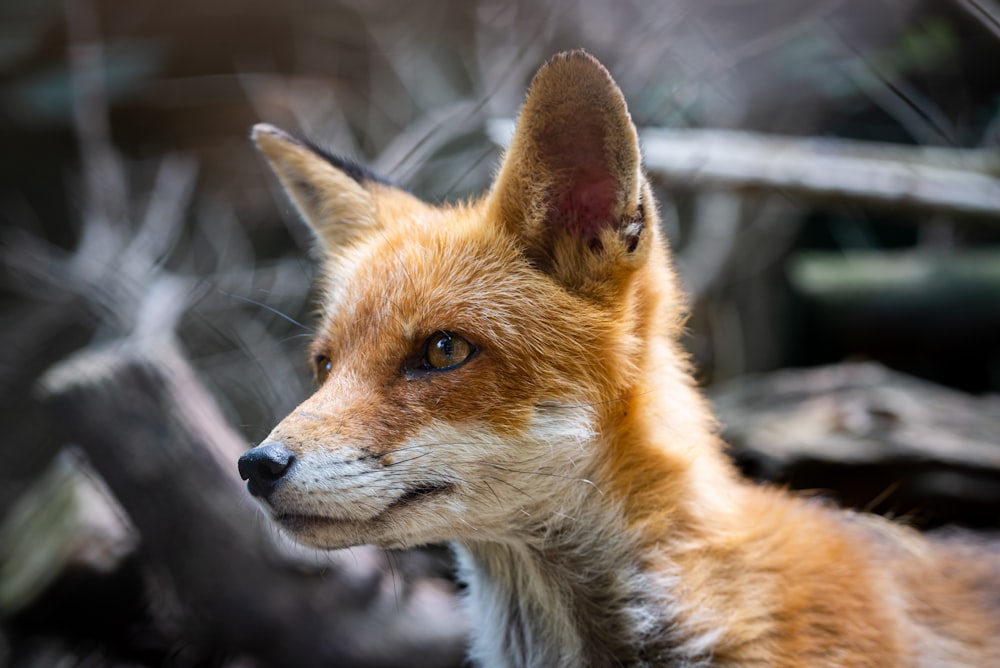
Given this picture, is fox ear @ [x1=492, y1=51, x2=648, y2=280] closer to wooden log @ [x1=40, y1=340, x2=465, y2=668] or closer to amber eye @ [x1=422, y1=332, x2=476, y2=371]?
amber eye @ [x1=422, y1=332, x2=476, y2=371]

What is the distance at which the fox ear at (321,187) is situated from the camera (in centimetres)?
308

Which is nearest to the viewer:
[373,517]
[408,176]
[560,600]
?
[373,517]

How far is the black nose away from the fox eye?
2.08ft

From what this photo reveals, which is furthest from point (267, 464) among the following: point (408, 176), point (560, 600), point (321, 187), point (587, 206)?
point (408, 176)

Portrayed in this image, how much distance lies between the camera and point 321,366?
286cm

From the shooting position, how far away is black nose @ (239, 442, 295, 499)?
2096mm

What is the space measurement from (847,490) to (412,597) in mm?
2330

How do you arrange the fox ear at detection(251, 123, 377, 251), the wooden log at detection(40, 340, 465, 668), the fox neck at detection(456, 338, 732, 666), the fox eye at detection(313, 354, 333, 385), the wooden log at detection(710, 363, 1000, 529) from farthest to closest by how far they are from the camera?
the wooden log at detection(710, 363, 1000, 529) < the wooden log at detection(40, 340, 465, 668) < the fox ear at detection(251, 123, 377, 251) < the fox eye at detection(313, 354, 333, 385) < the fox neck at detection(456, 338, 732, 666)

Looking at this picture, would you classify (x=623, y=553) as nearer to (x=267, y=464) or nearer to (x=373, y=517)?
(x=373, y=517)

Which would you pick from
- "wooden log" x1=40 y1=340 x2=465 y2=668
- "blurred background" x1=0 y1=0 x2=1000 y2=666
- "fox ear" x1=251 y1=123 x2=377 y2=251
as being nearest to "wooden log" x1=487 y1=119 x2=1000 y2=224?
"blurred background" x1=0 y1=0 x2=1000 y2=666

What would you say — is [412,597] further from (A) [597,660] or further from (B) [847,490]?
(B) [847,490]

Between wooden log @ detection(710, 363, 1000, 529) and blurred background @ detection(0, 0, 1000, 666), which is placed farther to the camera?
blurred background @ detection(0, 0, 1000, 666)

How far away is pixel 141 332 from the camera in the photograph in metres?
4.30

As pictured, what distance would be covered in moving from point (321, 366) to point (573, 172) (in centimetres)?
112
